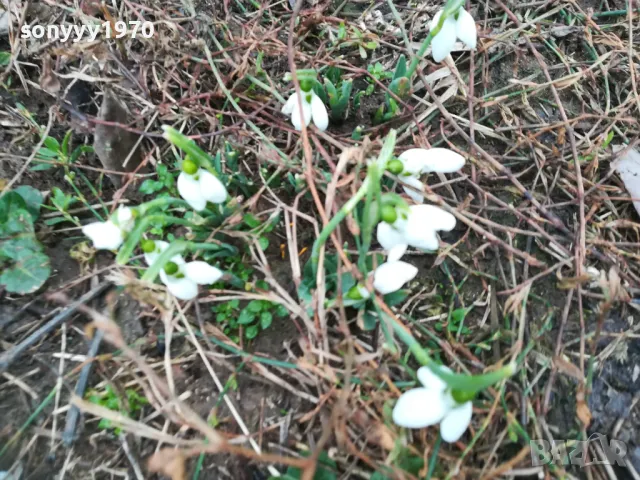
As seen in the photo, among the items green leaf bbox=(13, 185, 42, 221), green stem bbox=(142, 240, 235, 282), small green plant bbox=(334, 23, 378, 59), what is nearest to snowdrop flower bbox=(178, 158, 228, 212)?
green stem bbox=(142, 240, 235, 282)

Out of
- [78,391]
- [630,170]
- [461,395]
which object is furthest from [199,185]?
[630,170]

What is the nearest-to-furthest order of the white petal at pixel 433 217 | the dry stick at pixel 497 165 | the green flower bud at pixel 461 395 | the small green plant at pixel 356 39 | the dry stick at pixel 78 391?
the green flower bud at pixel 461 395
the white petal at pixel 433 217
the dry stick at pixel 78 391
the dry stick at pixel 497 165
the small green plant at pixel 356 39

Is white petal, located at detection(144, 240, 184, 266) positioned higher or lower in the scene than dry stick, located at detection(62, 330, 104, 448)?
higher

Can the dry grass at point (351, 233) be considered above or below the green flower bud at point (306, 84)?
below

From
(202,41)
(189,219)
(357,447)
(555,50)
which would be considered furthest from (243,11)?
(357,447)

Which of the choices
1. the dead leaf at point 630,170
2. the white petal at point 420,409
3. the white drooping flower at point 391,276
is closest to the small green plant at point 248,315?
the white drooping flower at point 391,276

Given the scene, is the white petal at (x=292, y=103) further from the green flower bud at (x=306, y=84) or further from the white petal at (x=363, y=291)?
the white petal at (x=363, y=291)

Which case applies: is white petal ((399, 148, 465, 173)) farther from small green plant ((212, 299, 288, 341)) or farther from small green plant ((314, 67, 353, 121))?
small green plant ((212, 299, 288, 341))

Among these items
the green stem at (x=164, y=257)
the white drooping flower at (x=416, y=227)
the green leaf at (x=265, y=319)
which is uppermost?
the white drooping flower at (x=416, y=227)
